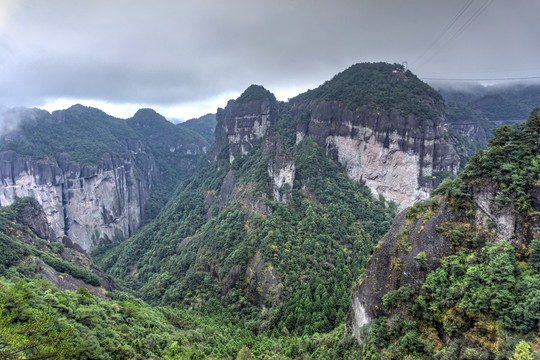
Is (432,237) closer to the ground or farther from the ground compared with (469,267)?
farther from the ground

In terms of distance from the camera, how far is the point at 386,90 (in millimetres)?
66875

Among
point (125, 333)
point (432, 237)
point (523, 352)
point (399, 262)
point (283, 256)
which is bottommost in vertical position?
point (283, 256)

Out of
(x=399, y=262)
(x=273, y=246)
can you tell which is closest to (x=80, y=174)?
(x=273, y=246)

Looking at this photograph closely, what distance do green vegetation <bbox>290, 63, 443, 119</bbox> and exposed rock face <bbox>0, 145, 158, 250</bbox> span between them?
293 ft

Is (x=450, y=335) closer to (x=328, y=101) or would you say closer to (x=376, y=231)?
(x=376, y=231)

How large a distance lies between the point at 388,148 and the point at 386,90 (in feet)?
50.9

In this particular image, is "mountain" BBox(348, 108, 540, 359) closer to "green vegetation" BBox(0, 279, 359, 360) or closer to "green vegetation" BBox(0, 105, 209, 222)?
"green vegetation" BBox(0, 279, 359, 360)

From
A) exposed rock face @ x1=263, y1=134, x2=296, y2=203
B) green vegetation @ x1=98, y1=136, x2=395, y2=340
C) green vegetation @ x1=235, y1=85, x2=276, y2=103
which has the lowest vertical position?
green vegetation @ x1=98, y1=136, x2=395, y2=340

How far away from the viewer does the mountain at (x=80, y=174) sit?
290 ft

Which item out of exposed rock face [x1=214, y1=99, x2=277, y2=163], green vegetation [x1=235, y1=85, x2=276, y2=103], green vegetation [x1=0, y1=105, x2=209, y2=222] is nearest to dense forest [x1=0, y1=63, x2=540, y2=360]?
green vegetation [x1=235, y1=85, x2=276, y2=103]

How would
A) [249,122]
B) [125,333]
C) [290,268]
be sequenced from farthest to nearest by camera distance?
[249,122]
[290,268]
[125,333]

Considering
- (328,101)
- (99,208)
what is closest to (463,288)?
(328,101)

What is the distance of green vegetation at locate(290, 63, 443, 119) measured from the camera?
6238 cm

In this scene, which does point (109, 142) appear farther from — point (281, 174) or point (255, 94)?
point (281, 174)
